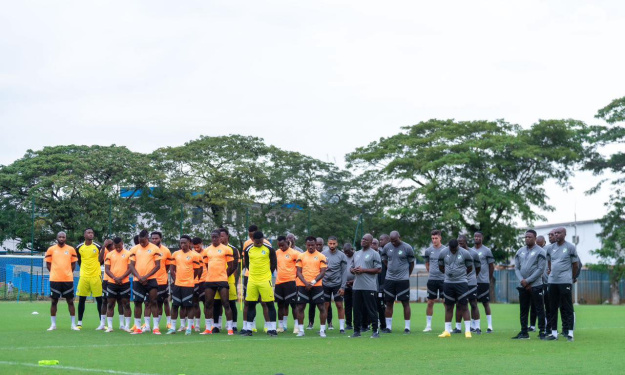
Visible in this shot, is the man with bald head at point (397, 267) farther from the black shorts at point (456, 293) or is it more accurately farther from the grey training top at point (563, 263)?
the grey training top at point (563, 263)

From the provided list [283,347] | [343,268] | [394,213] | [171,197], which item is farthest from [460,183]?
[283,347]

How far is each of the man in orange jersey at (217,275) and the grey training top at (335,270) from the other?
2786 millimetres

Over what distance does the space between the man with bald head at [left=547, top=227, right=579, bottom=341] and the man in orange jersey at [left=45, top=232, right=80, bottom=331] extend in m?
10.0

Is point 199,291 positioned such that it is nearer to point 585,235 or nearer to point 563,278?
point 563,278

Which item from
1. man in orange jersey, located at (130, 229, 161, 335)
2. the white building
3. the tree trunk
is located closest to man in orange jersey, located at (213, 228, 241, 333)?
man in orange jersey, located at (130, 229, 161, 335)

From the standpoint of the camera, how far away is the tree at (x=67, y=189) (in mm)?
48375

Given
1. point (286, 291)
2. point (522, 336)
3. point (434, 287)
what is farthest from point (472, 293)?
point (286, 291)

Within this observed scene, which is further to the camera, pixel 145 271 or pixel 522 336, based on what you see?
→ pixel 145 271

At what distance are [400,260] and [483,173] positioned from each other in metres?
33.5

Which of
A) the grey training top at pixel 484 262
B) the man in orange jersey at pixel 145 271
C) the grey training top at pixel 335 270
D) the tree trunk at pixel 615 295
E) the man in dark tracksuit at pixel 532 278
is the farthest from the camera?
the tree trunk at pixel 615 295

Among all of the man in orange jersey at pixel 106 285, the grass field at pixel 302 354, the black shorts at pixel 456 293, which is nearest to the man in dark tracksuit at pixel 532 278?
the grass field at pixel 302 354

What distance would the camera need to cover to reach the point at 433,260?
1902 centimetres

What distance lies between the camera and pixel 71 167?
5347 centimetres

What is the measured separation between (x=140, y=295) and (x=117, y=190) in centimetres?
3542
